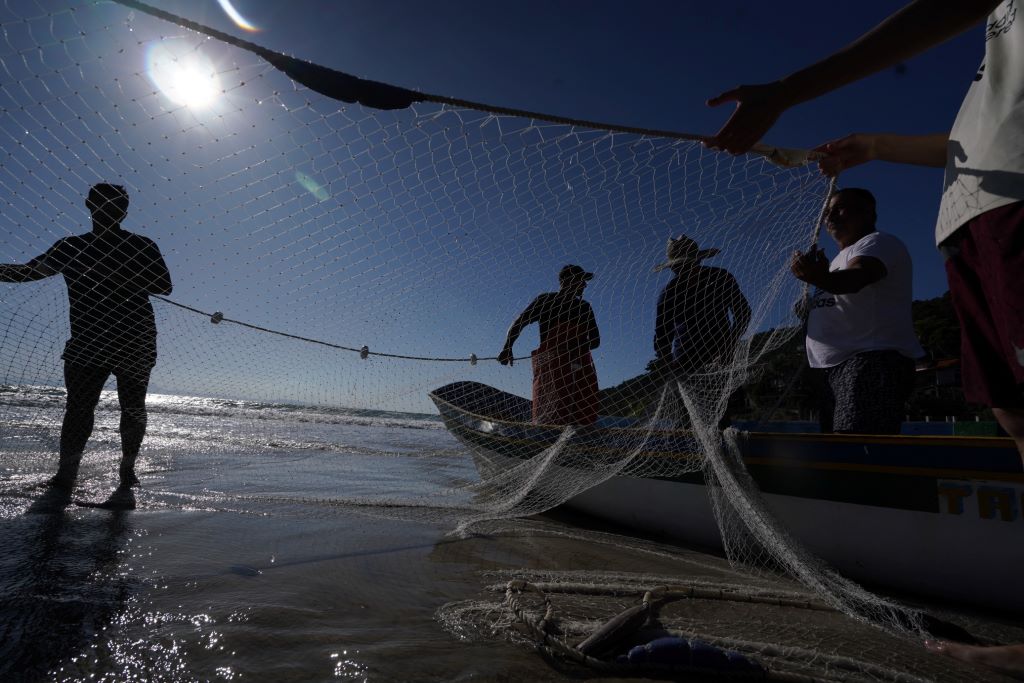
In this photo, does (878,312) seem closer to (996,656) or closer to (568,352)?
(996,656)

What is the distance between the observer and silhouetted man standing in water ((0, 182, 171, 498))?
434cm

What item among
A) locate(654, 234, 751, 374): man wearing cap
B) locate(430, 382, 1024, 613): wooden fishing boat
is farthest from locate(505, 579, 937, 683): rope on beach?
locate(654, 234, 751, 374): man wearing cap

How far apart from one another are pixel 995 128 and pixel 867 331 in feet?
6.88

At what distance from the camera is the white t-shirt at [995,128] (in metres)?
1.38

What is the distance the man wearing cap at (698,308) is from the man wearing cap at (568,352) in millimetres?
881

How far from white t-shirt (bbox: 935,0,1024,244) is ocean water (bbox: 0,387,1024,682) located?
5.57ft

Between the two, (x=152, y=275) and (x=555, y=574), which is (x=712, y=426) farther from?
(x=152, y=275)

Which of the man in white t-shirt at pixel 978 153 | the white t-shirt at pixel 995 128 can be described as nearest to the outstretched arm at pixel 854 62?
the man in white t-shirt at pixel 978 153

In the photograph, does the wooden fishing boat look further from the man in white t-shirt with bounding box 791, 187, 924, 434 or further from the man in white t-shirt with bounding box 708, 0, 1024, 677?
the man in white t-shirt with bounding box 708, 0, 1024, 677

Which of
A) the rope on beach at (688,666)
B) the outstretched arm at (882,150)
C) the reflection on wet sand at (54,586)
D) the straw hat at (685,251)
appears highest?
the straw hat at (685,251)

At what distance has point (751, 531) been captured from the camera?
3.04 m

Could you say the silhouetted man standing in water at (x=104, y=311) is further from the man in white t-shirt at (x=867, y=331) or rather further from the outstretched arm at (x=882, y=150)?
A: the man in white t-shirt at (x=867, y=331)

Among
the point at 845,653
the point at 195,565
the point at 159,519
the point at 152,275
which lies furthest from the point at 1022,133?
the point at 152,275

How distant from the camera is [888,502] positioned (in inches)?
119
